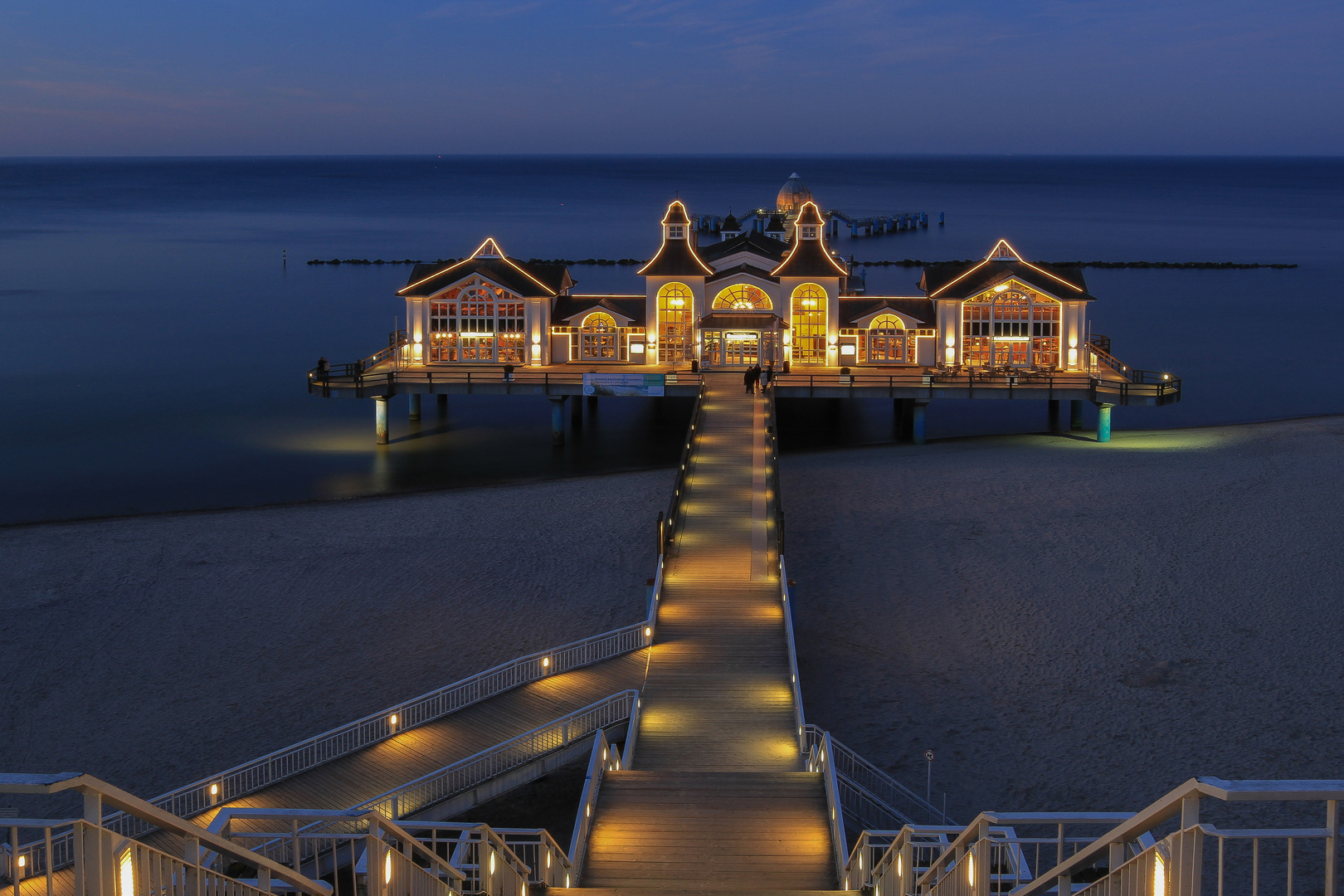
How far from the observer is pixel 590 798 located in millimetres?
13102

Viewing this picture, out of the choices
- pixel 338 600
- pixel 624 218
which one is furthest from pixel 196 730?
pixel 624 218

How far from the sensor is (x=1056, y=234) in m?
126

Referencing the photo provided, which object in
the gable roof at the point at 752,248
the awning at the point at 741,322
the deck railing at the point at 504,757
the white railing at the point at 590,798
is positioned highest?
the gable roof at the point at 752,248

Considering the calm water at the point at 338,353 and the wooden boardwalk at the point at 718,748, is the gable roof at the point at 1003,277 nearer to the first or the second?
the calm water at the point at 338,353

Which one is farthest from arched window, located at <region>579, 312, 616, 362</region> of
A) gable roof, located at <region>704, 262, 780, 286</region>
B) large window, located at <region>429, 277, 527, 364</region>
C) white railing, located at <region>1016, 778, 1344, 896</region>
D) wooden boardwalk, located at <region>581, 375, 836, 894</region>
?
white railing, located at <region>1016, 778, 1344, 896</region>

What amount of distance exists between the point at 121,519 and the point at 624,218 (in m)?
124

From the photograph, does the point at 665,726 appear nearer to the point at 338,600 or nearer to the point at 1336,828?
the point at 338,600

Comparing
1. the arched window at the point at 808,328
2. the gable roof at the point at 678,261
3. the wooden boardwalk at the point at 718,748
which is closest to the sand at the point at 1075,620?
the wooden boardwalk at the point at 718,748

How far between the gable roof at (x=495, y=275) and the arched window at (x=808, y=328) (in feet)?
25.5

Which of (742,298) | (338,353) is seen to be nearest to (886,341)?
(742,298)

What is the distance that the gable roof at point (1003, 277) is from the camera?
4072 cm

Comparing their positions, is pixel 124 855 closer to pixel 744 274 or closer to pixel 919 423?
pixel 919 423

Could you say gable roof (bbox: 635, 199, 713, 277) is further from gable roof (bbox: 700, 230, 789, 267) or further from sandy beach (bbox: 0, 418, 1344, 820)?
sandy beach (bbox: 0, 418, 1344, 820)

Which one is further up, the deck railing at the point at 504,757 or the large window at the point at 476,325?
the large window at the point at 476,325
